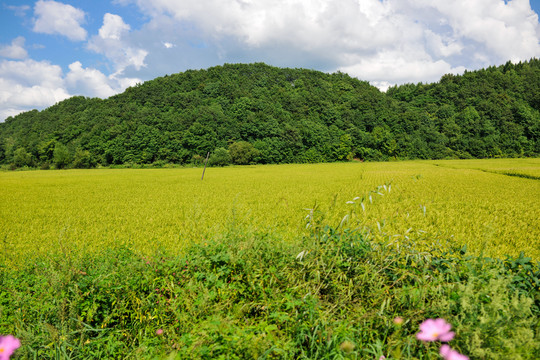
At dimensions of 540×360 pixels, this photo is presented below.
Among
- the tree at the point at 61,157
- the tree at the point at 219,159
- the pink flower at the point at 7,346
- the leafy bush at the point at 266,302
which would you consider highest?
the tree at the point at 61,157

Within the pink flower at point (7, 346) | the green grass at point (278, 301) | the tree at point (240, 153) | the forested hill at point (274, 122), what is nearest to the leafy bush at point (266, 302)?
the green grass at point (278, 301)

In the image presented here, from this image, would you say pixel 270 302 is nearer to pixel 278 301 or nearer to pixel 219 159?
pixel 278 301

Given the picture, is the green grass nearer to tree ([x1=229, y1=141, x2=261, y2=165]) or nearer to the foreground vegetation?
the foreground vegetation

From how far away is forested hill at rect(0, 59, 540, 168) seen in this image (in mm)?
77250

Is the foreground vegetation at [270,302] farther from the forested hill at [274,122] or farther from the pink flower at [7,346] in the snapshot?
the forested hill at [274,122]

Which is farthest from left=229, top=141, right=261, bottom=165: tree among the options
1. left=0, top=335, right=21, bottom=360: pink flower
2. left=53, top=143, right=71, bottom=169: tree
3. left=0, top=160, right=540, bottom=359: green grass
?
left=0, top=335, right=21, bottom=360: pink flower

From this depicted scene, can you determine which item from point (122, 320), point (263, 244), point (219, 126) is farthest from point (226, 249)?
point (219, 126)

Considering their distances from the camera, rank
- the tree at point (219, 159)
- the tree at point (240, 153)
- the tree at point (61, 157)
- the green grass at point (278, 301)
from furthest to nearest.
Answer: the tree at point (61, 157), the tree at point (240, 153), the tree at point (219, 159), the green grass at point (278, 301)

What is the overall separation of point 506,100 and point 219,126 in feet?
313

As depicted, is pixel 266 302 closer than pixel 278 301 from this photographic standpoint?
No

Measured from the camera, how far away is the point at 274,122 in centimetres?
8519

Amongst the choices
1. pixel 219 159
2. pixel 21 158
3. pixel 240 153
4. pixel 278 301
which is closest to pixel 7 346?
pixel 278 301

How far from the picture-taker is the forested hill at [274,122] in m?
77.2

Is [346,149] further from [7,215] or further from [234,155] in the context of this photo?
[7,215]
